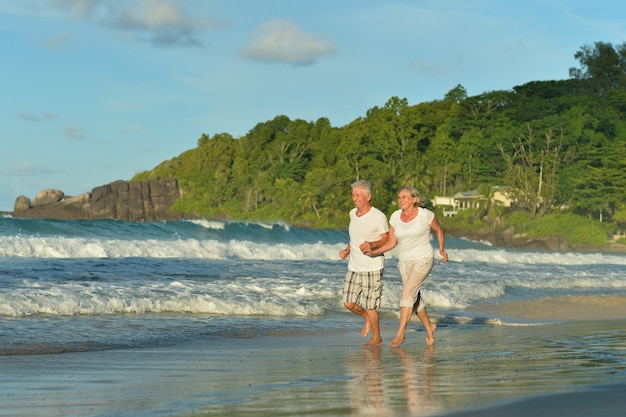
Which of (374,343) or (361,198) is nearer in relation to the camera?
(361,198)

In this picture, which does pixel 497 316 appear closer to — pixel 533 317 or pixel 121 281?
pixel 533 317

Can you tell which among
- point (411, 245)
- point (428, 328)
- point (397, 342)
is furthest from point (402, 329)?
point (411, 245)

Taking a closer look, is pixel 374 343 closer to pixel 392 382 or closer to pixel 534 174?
pixel 392 382

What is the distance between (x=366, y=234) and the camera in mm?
9523

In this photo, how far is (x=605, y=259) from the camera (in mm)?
40625

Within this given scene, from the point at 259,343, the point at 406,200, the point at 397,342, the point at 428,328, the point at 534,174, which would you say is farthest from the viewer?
the point at 534,174

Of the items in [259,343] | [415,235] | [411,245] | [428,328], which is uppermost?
[415,235]

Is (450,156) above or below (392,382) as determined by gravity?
above

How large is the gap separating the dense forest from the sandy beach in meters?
76.0

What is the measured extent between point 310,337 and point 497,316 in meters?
5.01

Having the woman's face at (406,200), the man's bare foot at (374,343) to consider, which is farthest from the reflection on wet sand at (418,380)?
the woman's face at (406,200)

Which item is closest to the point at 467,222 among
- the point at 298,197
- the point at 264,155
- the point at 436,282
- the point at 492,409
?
the point at 298,197

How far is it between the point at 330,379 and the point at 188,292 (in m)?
8.20

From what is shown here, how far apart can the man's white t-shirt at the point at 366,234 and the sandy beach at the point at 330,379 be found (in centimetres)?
89
